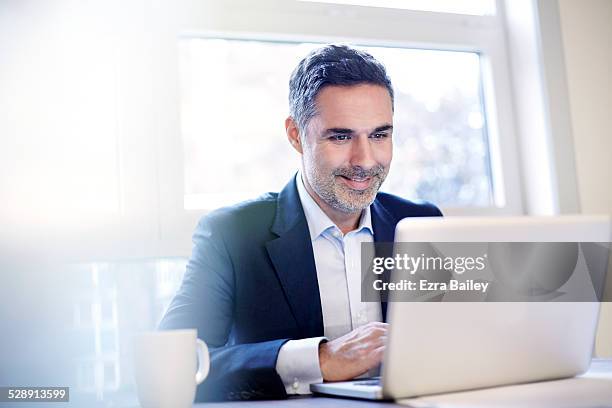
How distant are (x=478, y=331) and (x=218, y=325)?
0.87m

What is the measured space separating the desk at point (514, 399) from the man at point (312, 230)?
0.57m

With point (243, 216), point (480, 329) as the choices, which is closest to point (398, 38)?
point (243, 216)

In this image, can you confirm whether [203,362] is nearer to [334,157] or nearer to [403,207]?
[334,157]

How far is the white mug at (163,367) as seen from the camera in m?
1.09

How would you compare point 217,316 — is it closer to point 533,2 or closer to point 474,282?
point 474,282

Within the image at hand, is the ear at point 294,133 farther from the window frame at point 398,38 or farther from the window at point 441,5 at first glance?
the window at point 441,5

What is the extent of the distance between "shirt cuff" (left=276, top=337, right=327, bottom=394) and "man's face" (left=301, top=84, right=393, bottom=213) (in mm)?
705

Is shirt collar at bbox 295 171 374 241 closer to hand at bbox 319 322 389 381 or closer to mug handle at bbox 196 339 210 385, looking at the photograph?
hand at bbox 319 322 389 381

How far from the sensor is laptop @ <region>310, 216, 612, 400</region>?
105 centimetres

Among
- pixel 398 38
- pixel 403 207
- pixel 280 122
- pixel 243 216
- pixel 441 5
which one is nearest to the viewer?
pixel 243 216

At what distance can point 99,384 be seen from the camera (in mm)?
2219

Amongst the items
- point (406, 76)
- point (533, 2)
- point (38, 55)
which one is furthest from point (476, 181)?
point (38, 55)

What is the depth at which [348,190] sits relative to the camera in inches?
79.7

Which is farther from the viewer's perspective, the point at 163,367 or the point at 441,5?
the point at 441,5
